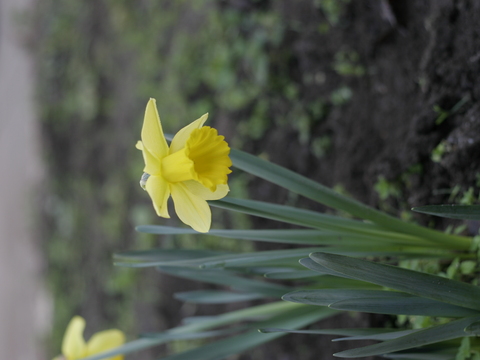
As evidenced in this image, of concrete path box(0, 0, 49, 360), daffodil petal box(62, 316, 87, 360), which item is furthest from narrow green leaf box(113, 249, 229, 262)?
concrete path box(0, 0, 49, 360)

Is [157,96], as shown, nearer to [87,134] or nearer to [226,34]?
[226,34]

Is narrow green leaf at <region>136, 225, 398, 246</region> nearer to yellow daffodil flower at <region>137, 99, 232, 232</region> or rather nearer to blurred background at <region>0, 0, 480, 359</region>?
yellow daffodil flower at <region>137, 99, 232, 232</region>

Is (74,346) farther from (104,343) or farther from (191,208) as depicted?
(191,208)

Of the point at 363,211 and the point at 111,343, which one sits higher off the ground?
the point at 363,211

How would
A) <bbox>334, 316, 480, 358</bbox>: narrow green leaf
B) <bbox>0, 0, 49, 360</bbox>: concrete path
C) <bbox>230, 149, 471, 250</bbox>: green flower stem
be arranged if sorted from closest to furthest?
<bbox>334, 316, 480, 358</bbox>: narrow green leaf < <bbox>230, 149, 471, 250</bbox>: green flower stem < <bbox>0, 0, 49, 360</bbox>: concrete path

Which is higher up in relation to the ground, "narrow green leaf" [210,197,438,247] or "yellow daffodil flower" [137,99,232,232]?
"yellow daffodil flower" [137,99,232,232]

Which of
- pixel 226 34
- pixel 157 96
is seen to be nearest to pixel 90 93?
pixel 157 96

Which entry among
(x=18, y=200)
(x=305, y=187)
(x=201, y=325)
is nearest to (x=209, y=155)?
(x=305, y=187)
